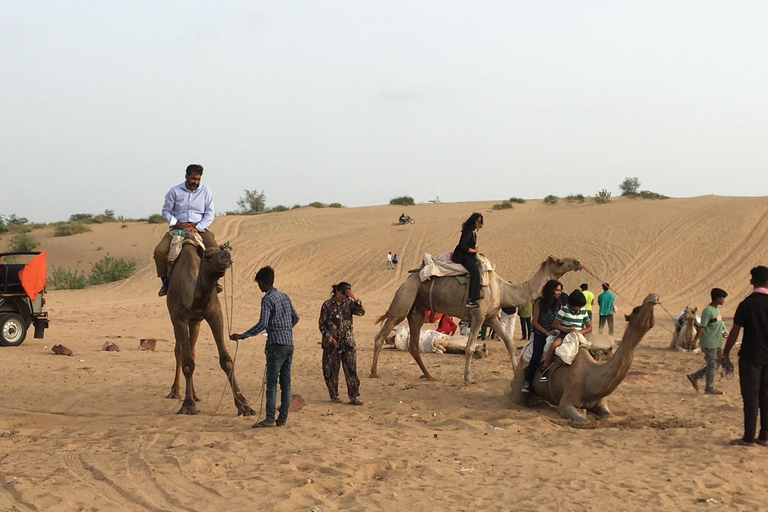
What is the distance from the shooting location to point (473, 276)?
13523 millimetres

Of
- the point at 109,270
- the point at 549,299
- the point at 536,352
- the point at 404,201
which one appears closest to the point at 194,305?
the point at 536,352

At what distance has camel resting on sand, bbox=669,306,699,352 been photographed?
17.2m

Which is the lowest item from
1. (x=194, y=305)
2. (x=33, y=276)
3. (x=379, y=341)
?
(x=379, y=341)

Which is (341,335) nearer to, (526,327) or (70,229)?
(526,327)

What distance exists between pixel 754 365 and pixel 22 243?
47.3m

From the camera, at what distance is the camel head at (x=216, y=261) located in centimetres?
971

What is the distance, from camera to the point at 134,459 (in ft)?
25.8

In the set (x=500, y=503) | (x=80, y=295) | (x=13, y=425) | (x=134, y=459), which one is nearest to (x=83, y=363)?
(x=13, y=425)

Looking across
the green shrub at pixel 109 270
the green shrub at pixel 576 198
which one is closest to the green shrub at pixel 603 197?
the green shrub at pixel 576 198

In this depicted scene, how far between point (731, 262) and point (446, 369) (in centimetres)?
2398

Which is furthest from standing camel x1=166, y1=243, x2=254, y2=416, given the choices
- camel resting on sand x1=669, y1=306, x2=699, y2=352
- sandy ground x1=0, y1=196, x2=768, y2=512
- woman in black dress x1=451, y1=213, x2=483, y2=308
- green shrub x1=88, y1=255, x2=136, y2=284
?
green shrub x1=88, y1=255, x2=136, y2=284

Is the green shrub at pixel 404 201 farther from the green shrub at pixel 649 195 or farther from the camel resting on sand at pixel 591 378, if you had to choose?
the camel resting on sand at pixel 591 378

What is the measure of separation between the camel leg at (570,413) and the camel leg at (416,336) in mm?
3705

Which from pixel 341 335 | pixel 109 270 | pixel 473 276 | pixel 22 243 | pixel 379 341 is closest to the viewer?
pixel 341 335
